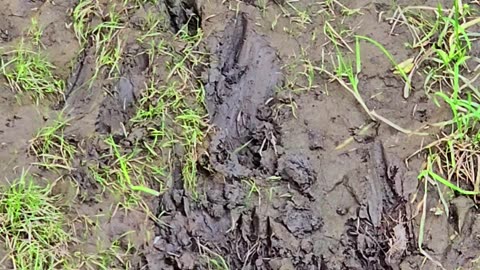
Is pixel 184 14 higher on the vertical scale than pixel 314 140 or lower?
higher

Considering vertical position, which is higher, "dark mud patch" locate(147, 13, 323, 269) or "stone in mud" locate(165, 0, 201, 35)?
A: "stone in mud" locate(165, 0, 201, 35)

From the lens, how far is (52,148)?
1923 mm

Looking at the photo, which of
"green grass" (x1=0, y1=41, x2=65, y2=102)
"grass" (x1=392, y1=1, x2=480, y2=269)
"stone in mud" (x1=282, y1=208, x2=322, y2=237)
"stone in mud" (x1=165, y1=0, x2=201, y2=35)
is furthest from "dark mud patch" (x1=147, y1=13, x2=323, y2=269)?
"green grass" (x1=0, y1=41, x2=65, y2=102)

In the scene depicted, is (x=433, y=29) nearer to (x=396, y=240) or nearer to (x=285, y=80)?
(x=285, y=80)

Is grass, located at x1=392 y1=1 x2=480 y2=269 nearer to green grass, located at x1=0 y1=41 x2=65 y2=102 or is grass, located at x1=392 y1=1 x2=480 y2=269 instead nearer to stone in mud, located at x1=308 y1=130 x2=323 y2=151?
stone in mud, located at x1=308 y1=130 x2=323 y2=151

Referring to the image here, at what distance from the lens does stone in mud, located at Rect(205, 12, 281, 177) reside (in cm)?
197

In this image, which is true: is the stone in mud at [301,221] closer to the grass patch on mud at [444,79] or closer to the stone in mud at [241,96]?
the stone in mud at [241,96]

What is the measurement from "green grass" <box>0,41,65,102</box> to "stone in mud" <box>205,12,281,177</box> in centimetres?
50

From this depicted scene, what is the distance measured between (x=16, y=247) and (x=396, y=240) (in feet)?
3.59

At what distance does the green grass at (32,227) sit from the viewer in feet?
5.82

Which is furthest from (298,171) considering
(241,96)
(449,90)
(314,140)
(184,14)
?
(184,14)

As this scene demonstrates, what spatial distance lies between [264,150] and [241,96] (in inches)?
8.1

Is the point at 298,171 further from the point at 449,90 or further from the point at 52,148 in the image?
the point at 52,148

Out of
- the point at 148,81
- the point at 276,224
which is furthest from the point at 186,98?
the point at 276,224
